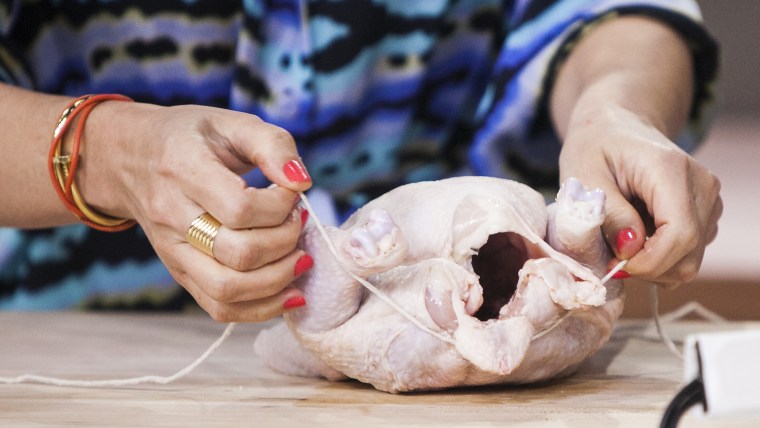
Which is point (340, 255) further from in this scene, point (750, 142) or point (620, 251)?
point (750, 142)

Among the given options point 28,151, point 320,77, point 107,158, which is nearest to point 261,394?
point 107,158

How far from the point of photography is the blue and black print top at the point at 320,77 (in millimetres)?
1483

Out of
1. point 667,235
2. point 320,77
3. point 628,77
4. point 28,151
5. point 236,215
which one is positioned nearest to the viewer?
point 236,215

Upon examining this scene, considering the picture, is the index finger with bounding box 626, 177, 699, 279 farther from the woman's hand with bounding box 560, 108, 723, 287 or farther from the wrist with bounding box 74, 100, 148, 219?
the wrist with bounding box 74, 100, 148, 219

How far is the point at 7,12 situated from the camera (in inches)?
55.4

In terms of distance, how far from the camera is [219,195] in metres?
0.88

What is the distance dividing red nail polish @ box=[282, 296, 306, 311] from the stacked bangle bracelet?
0.98 feet

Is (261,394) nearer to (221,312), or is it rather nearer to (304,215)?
(221,312)

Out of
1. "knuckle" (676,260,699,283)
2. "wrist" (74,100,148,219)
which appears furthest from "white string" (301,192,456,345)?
"knuckle" (676,260,699,283)

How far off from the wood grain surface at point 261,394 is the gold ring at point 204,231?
0.57 ft

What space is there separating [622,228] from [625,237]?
17 mm

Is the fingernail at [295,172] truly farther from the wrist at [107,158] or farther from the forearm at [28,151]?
the forearm at [28,151]

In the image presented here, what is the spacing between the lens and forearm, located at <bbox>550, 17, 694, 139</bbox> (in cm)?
126

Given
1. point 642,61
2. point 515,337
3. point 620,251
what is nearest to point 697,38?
point 642,61
